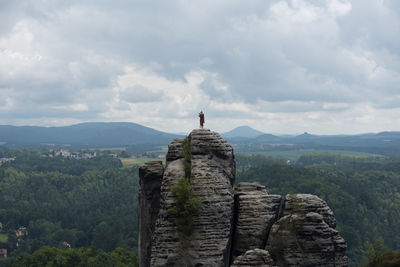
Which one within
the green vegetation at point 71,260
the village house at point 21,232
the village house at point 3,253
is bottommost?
the village house at point 21,232

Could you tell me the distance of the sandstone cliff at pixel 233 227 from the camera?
2492 centimetres

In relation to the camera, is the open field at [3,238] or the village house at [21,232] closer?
the open field at [3,238]

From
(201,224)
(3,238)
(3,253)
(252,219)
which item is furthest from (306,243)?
(3,238)

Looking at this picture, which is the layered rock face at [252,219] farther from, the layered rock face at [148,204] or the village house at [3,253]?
the village house at [3,253]

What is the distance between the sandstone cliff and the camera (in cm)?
2492

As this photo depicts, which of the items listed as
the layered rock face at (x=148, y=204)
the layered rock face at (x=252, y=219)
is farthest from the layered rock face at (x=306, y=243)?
the layered rock face at (x=148, y=204)

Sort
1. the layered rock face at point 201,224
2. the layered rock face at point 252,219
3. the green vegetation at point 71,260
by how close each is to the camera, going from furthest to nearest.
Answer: the green vegetation at point 71,260, the layered rock face at point 252,219, the layered rock face at point 201,224

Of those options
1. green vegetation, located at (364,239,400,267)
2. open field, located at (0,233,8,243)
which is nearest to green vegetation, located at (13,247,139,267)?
green vegetation, located at (364,239,400,267)

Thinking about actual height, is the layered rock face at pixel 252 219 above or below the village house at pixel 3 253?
above

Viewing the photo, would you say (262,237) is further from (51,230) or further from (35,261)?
(51,230)

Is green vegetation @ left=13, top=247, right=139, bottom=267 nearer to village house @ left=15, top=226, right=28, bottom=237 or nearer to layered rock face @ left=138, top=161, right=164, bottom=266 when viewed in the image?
layered rock face @ left=138, top=161, right=164, bottom=266

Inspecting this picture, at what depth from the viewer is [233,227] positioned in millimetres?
28094

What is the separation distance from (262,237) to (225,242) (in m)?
3.60

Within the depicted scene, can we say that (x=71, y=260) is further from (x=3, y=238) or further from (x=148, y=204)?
(x=3, y=238)
